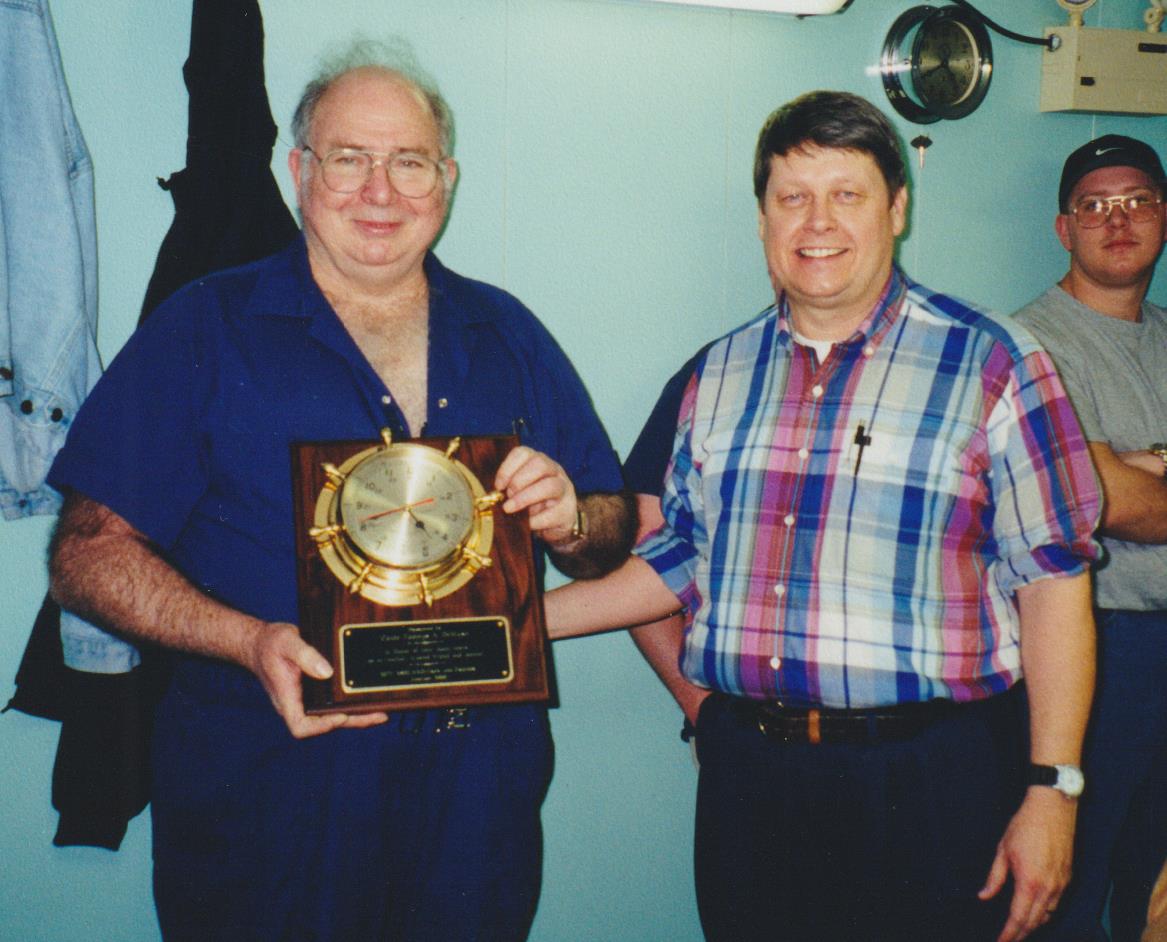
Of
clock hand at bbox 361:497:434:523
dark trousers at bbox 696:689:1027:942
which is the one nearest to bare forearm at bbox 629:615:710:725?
dark trousers at bbox 696:689:1027:942

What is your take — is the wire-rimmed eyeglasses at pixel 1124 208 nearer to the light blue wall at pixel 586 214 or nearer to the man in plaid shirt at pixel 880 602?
the light blue wall at pixel 586 214

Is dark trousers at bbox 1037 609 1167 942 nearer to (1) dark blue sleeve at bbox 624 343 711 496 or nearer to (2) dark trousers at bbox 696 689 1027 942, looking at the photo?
(2) dark trousers at bbox 696 689 1027 942

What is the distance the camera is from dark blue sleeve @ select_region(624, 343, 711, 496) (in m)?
2.09

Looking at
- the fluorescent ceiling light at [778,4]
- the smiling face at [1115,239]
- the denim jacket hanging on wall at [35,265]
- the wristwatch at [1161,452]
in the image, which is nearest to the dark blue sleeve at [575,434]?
the denim jacket hanging on wall at [35,265]

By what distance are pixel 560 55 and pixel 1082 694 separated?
1.68 m

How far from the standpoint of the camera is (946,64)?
8.34 feet

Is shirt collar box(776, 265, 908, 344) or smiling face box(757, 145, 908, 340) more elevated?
smiling face box(757, 145, 908, 340)

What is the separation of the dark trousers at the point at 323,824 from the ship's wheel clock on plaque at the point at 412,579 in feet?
0.84

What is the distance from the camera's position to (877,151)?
5.51 ft

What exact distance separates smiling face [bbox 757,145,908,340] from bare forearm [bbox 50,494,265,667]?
1.05 meters

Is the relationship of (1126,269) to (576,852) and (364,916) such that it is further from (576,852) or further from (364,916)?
(364,916)

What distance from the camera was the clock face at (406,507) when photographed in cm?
137

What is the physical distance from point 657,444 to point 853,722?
747 millimetres

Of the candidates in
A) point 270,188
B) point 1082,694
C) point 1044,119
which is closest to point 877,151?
point 1082,694
